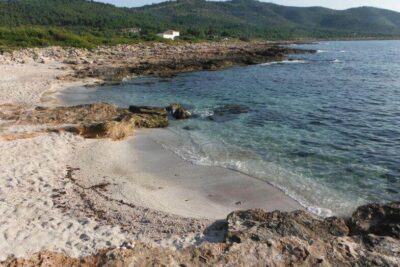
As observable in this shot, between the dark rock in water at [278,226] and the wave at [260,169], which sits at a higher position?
the dark rock in water at [278,226]

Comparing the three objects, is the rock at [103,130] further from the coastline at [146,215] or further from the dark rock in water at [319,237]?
the dark rock in water at [319,237]

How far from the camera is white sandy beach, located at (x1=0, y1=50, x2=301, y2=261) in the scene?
8914mm

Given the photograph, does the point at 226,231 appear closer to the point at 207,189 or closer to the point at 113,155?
the point at 207,189

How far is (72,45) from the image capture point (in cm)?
6569

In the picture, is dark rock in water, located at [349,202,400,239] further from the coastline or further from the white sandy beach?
the white sandy beach

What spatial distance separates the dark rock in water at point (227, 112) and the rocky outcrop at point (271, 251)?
14783 millimetres

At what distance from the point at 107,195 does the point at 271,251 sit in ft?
20.7

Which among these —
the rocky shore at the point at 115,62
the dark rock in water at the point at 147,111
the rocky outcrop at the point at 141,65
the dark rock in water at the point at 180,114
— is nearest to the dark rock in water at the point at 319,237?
the dark rock in water at the point at 180,114

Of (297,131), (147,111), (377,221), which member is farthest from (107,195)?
(297,131)

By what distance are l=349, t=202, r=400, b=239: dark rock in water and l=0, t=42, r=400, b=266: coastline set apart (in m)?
0.02

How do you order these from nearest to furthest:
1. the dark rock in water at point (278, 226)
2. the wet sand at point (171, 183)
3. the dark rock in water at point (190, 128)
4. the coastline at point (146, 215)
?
1. the coastline at point (146, 215)
2. the dark rock in water at point (278, 226)
3. the wet sand at point (171, 183)
4. the dark rock in water at point (190, 128)

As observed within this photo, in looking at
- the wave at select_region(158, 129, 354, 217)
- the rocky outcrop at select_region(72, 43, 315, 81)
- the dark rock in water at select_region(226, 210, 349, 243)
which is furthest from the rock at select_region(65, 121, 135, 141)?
the rocky outcrop at select_region(72, 43, 315, 81)

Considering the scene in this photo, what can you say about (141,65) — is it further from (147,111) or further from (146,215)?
(146,215)

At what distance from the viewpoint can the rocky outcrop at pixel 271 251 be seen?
24.0 feet
